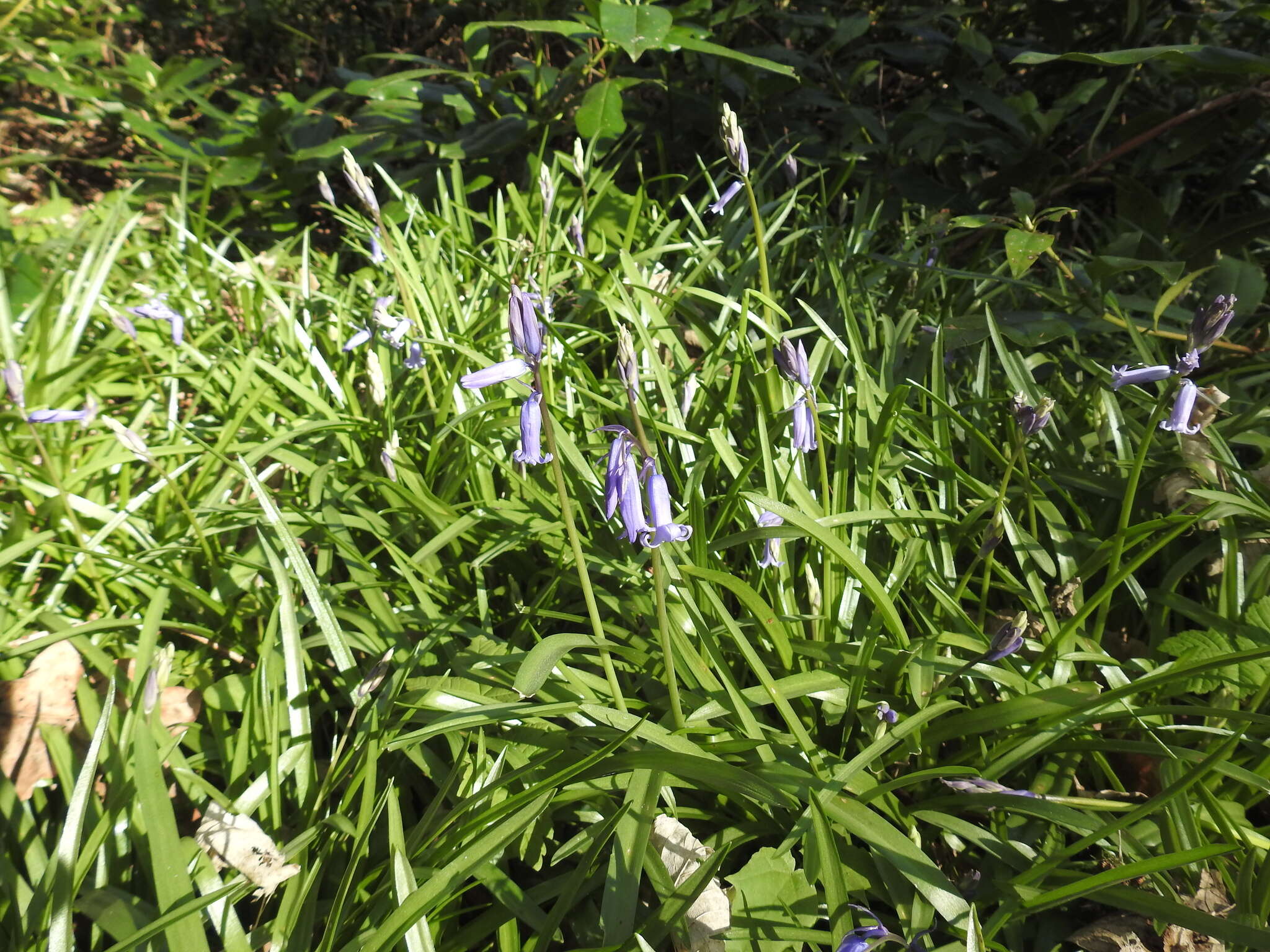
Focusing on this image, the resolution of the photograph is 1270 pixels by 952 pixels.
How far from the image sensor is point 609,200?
133 inches

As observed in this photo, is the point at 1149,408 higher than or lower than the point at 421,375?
lower

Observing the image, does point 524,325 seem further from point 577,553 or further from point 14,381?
point 14,381

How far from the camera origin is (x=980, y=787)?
1354 mm

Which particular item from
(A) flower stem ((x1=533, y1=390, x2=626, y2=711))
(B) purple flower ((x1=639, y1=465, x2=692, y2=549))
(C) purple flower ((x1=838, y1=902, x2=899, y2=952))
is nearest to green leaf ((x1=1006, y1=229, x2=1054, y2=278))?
(B) purple flower ((x1=639, y1=465, x2=692, y2=549))

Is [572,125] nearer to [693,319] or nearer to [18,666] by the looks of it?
[693,319]

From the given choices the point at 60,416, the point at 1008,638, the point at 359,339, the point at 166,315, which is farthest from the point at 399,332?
the point at 1008,638

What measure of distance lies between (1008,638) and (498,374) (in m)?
0.94

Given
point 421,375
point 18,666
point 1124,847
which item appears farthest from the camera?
point 421,375

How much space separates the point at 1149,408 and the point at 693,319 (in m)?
1.29

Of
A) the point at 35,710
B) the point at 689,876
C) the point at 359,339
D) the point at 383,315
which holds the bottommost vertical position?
the point at 689,876

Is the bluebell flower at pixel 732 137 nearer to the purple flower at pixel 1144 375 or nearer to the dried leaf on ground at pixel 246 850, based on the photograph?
the purple flower at pixel 1144 375

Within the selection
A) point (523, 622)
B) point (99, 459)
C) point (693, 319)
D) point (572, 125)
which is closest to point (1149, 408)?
point (693, 319)

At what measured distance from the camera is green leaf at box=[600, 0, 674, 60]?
2.62 meters

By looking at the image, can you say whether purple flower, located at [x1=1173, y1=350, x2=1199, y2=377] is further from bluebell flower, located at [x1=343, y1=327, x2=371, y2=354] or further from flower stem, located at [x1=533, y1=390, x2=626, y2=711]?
bluebell flower, located at [x1=343, y1=327, x2=371, y2=354]
